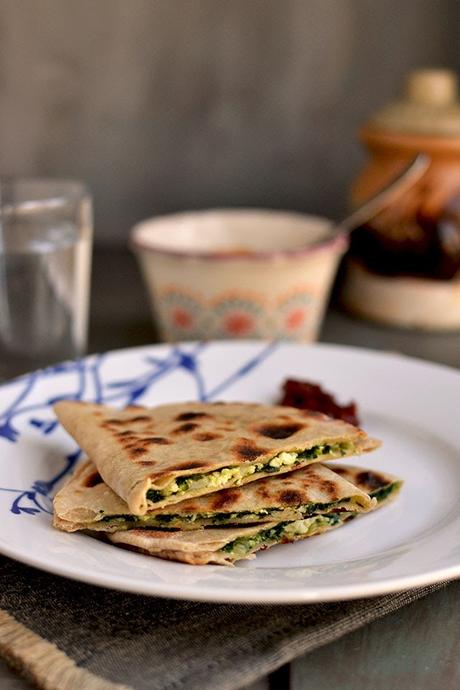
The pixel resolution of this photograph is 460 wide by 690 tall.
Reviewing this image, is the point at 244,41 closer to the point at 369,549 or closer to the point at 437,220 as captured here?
the point at 437,220

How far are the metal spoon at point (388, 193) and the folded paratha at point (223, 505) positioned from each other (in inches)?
36.6

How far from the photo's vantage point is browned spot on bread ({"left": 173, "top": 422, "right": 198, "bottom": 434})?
4.02ft

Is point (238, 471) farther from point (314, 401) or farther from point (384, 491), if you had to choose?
point (314, 401)

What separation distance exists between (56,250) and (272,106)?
1.04 m

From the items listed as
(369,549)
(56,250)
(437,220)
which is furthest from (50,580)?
(437,220)

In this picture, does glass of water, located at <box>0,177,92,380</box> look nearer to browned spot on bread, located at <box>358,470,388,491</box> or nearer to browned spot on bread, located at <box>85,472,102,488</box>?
browned spot on bread, located at <box>85,472,102,488</box>

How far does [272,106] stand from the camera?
8.64 feet


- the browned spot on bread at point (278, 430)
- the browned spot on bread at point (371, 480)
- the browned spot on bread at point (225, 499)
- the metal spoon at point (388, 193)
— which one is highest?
the metal spoon at point (388, 193)

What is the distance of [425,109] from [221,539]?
127 centimetres

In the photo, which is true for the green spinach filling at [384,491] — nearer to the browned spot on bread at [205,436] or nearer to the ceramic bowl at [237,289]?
the browned spot on bread at [205,436]

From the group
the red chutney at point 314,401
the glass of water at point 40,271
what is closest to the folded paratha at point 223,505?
the red chutney at point 314,401

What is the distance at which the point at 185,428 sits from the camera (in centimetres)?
124

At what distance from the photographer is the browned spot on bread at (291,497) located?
3.60 feet

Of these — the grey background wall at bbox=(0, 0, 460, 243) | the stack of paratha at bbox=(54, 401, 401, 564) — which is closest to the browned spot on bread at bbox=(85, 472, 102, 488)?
the stack of paratha at bbox=(54, 401, 401, 564)
